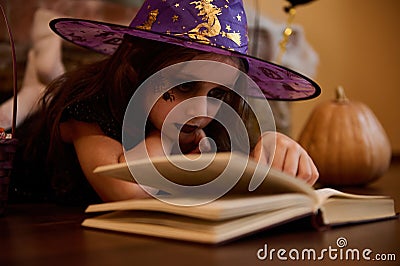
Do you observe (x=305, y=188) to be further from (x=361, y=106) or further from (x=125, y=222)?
(x=361, y=106)

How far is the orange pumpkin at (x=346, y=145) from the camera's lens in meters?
1.28

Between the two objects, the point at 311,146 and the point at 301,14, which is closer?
the point at 311,146

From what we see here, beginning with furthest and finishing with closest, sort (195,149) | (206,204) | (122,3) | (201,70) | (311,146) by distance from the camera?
(122,3) → (311,146) → (195,149) → (201,70) → (206,204)

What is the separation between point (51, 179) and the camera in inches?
38.8

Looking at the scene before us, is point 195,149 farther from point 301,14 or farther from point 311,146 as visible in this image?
point 301,14

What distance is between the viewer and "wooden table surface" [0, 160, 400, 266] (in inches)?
22.0

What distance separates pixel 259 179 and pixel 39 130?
493 mm

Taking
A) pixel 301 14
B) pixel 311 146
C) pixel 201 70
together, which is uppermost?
pixel 301 14

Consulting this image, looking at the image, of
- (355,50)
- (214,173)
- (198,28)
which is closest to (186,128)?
(198,28)

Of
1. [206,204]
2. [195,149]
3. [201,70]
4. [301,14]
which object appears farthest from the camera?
[301,14]

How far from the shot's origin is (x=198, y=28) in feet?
2.65

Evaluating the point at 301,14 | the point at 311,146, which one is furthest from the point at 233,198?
the point at 301,14

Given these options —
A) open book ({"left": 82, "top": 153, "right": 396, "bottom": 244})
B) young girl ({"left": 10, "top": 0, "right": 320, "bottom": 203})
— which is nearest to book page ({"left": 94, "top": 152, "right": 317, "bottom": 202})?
open book ({"left": 82, "top": 153, "right": 396, "bottom": 244})

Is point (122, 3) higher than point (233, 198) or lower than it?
higher
